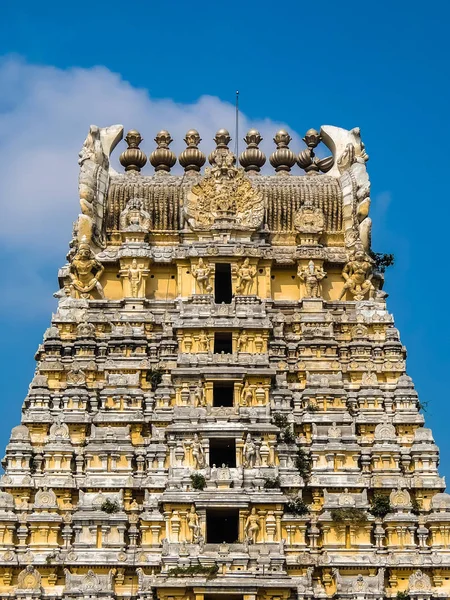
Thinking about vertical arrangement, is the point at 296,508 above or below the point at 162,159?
below

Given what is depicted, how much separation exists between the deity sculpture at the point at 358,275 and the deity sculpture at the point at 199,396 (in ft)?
31.0

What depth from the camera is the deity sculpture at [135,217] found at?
2505 inches

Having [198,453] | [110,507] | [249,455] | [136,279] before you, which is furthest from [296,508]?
[136,279]

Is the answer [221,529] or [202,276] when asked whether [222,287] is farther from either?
[221,529]

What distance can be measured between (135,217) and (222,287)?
486 centimetres

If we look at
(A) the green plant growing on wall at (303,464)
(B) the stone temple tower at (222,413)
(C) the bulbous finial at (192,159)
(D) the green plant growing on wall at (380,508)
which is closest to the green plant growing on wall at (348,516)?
(B) the stone temple tower at (222,413)

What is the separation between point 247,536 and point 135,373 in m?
9.25

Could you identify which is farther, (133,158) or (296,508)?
(133,158)

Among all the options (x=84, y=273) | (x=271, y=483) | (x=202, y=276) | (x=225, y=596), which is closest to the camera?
(x=225, y=596)

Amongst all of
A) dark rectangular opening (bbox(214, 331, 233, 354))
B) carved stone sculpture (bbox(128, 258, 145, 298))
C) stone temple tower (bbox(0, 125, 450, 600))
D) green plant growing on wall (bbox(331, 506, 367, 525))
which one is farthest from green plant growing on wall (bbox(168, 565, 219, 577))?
carved stone sculpture (bbox(128, 258, 145, 298))

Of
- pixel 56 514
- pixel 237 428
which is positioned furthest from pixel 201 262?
pixel 56 514

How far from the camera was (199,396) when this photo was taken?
56.7 m

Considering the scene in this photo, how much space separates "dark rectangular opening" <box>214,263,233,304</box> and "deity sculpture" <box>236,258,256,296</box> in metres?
1.09

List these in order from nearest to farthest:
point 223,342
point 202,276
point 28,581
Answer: point 28,581 → point 223,342 → point 202,276
